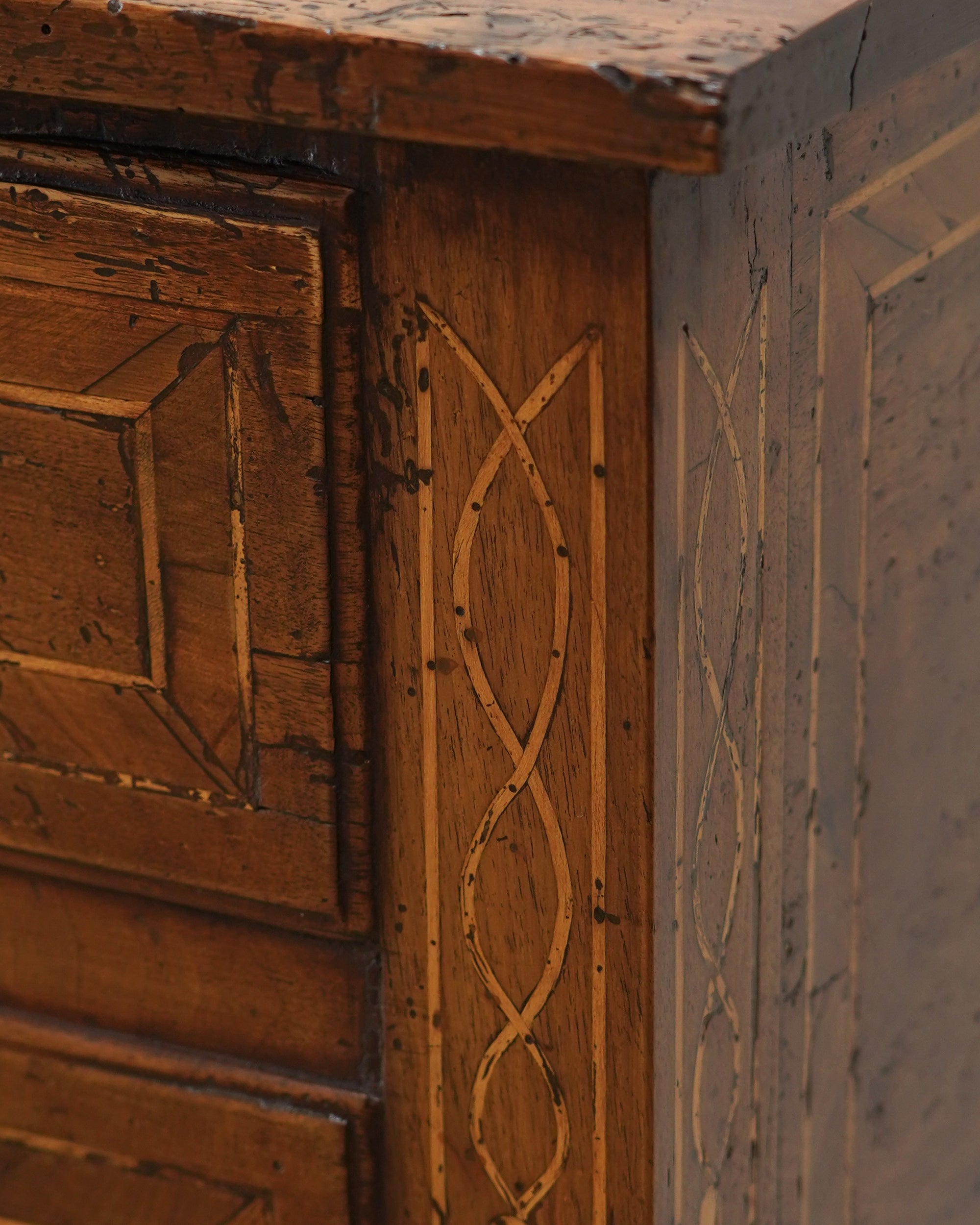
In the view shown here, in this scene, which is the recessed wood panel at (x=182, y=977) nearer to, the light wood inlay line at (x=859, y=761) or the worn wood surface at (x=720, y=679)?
the worn wood surface at (x=720, y=679)

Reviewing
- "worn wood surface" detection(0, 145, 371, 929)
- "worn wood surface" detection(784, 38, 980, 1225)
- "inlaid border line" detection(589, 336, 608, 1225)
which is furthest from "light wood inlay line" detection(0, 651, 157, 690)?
"worn wood surface" detection(784, 38, 980, 1225)

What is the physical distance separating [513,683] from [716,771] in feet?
0.40

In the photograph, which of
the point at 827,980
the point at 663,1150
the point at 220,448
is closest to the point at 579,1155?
the point at 663,1150

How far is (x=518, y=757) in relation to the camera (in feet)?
3.18

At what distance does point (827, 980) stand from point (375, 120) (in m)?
0.58

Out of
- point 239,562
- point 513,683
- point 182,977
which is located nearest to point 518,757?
point 513,683

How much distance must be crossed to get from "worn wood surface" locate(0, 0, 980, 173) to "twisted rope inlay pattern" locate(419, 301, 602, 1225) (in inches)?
4.2

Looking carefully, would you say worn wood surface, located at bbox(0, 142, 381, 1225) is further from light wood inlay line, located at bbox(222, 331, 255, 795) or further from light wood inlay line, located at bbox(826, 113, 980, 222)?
light wood inlay line, located at bbox(826, 113, 980, 222)

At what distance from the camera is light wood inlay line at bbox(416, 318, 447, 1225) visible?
0.93m

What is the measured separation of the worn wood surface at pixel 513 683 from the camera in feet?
2.91

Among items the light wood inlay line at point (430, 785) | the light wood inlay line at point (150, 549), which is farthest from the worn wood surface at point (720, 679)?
the light wood inlay line at point (150, 549)

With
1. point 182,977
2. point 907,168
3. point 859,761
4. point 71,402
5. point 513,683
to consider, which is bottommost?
point 182,977

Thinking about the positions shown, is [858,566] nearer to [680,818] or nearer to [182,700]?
[680,818]

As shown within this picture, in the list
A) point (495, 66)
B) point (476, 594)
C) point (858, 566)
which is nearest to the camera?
point (495, 66)
